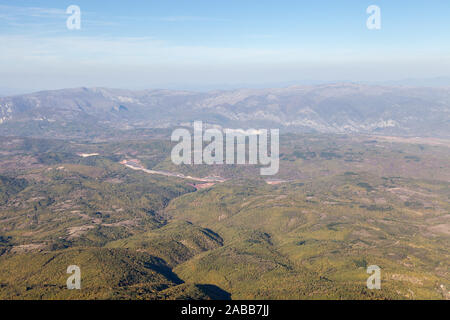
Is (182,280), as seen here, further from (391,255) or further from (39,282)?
(391,255)

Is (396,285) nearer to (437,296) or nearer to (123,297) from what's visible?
(437,296)

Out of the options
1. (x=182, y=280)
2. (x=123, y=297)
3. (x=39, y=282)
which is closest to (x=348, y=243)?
(x=182, y=280)

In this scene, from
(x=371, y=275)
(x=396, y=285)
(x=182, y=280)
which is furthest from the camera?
(x=182, y=280)

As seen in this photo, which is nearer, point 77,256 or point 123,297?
point 123,297

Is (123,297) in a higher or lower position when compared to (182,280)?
higher
